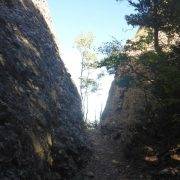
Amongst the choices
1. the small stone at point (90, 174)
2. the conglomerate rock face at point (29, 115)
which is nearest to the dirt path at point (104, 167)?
the small stone at point (90, 174)

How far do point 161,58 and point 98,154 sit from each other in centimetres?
648

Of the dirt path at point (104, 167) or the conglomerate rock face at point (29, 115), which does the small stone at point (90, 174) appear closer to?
the dirt path at point (104, 167)

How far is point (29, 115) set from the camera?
37.3ft

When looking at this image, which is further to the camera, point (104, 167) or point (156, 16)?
point (156, 16)

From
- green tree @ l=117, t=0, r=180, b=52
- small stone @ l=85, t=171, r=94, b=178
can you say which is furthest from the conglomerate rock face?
green tree @ l=117, t=0, r=180, b=52

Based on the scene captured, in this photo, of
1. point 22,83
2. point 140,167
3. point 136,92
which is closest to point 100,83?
point 136,92

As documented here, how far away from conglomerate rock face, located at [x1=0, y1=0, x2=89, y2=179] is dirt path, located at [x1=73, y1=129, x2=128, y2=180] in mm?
524

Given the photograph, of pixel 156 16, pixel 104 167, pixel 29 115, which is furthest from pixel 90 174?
pixel 156 16

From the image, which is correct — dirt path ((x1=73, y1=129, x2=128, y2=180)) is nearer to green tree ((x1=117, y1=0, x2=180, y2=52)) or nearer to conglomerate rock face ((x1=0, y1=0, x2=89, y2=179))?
conglomerate rock face ((x1=0, y1=0, x2=89, y2=179))

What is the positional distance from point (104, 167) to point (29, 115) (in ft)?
21.4

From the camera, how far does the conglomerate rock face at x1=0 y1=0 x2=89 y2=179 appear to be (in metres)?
9.30

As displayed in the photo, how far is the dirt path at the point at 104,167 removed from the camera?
1498cm

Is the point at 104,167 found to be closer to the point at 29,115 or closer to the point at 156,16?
the point at 29,115

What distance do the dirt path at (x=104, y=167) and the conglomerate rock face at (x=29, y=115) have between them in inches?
20.6
